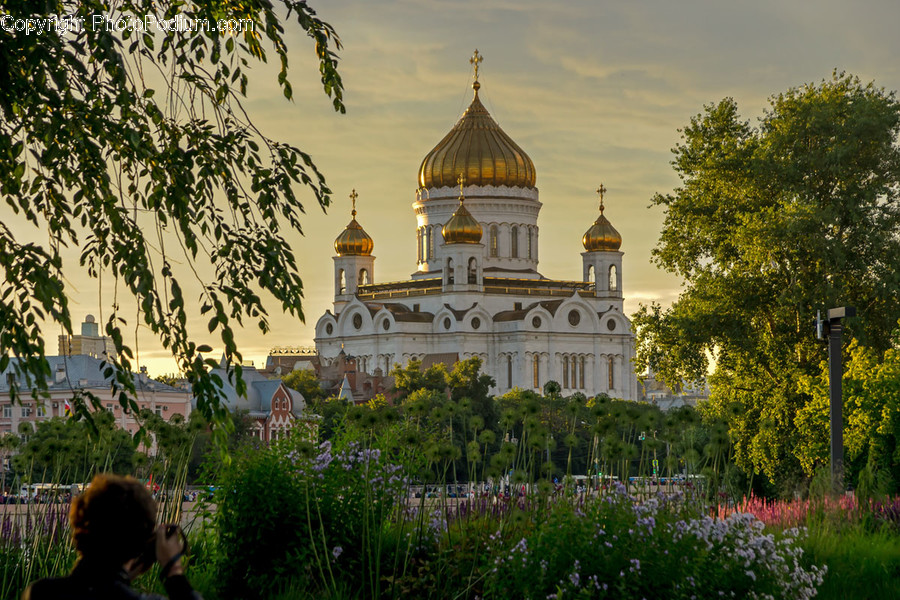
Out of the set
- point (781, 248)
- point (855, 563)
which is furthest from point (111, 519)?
point (781, 248)

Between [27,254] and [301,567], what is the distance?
3.74m

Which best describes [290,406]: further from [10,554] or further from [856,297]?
[10,554]

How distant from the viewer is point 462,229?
279 ft

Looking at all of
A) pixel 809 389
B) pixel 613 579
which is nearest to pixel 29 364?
pixel 613 579

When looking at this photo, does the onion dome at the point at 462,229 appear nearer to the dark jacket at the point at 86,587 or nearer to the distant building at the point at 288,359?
the distant building at the point at 288,359

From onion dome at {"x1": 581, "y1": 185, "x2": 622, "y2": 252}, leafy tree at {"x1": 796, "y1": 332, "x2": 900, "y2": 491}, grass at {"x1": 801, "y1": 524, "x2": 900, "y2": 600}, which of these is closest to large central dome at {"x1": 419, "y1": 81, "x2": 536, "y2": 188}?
onion dome at {"x1": 581, "y1": 185, "x2": 622, "y2": 252}

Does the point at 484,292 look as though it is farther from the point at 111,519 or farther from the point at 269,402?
the point at 111,519

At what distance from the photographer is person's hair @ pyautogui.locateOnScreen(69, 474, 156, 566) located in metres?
3.66

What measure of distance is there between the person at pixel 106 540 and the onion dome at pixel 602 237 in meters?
88.8

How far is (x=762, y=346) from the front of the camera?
26.0m

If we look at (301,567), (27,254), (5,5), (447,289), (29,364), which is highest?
(447,289)

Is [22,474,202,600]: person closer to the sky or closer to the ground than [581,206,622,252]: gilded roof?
closer to the ground

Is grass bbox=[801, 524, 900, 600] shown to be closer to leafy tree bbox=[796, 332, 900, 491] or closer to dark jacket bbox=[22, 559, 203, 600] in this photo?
dark jacket bbox=[22, 559, 203, 600]

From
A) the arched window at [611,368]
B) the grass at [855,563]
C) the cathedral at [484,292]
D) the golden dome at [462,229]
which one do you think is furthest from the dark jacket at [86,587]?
the arched window at [611,368]
